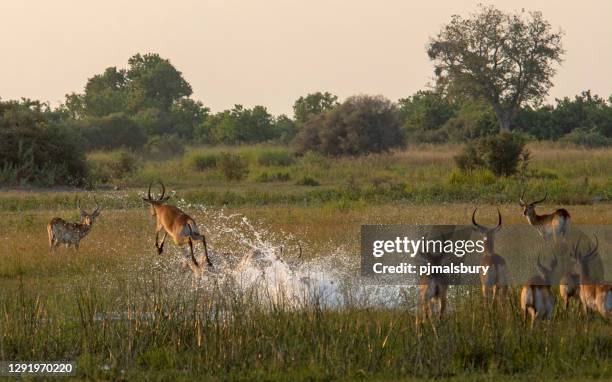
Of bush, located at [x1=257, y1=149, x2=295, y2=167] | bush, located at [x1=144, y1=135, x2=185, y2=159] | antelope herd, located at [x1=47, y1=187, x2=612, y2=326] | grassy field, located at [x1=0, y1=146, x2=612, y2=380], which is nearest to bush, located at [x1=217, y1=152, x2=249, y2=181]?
bush, located at [x1=257, y1=149, x2=295, y2=167]

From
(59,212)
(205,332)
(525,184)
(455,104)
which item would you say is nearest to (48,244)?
(59,212)

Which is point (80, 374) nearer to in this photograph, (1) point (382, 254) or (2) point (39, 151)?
(1) point (382, 254)

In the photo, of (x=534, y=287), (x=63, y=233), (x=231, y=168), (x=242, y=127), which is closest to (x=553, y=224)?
(x=534, y=287)

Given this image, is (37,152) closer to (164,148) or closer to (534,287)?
(164,148)

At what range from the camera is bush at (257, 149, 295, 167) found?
3145cm

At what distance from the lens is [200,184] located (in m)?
25.7

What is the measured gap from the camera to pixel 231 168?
2700cm

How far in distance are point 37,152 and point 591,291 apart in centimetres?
2021

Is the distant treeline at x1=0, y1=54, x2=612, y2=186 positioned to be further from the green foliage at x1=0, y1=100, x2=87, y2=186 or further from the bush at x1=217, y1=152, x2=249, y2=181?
the bush at x1=217, y1=152, x2=249, y2=181

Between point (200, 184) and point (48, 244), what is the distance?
1194cm

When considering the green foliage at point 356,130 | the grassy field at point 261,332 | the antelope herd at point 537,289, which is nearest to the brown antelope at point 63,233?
the grassy field at point 261,332

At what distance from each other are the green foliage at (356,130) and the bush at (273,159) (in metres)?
5.82

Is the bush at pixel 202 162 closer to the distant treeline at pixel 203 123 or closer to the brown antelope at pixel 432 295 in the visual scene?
the distant treeline at pixel 203 123

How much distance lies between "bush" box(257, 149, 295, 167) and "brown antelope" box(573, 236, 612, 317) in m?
22.7
